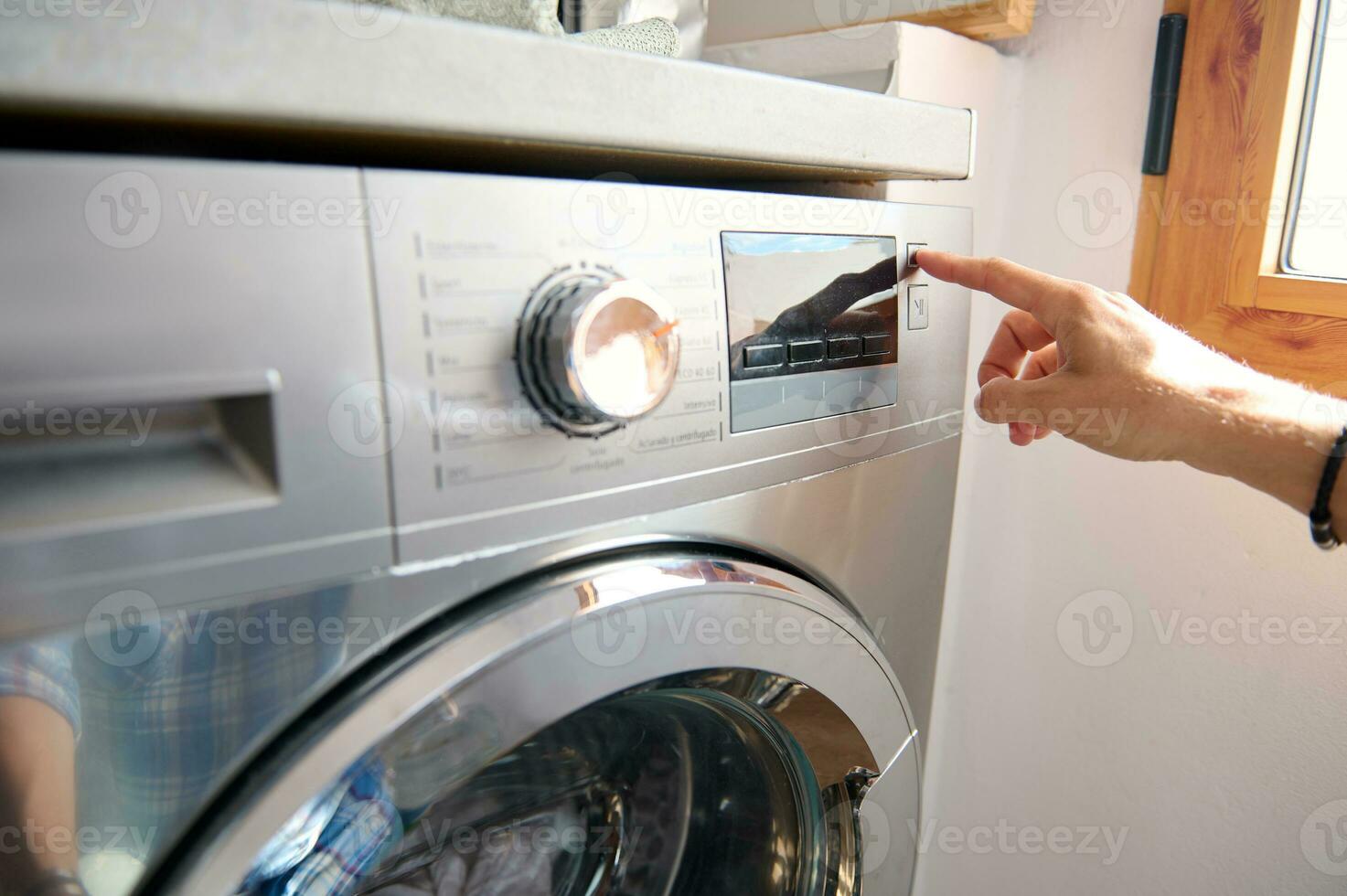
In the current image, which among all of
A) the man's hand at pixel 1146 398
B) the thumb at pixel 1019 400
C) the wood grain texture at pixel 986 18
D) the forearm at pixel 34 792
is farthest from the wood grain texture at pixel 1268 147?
the forearm at pixel 34 792

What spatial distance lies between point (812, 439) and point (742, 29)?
2.34 feet

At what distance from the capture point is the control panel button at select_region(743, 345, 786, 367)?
473 mm

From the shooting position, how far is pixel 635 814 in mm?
622

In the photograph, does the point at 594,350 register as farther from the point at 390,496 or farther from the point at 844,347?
the point at 844,347

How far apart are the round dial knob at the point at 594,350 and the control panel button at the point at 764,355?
0.08 meters

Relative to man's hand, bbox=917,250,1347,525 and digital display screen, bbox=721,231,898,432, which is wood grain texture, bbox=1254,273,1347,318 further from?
digital display screen, bbox=721,231,898,432

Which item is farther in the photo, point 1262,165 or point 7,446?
point 1262,165

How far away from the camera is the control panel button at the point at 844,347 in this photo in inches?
20.7

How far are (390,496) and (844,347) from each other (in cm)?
30

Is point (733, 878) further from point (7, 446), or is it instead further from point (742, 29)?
point (742, 29)

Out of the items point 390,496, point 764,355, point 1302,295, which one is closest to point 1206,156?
point 1302,295

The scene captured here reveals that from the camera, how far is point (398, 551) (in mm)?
362

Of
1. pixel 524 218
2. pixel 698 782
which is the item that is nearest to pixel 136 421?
pixel 524 218

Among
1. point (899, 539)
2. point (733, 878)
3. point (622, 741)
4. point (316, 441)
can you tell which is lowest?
point (733, 878)
